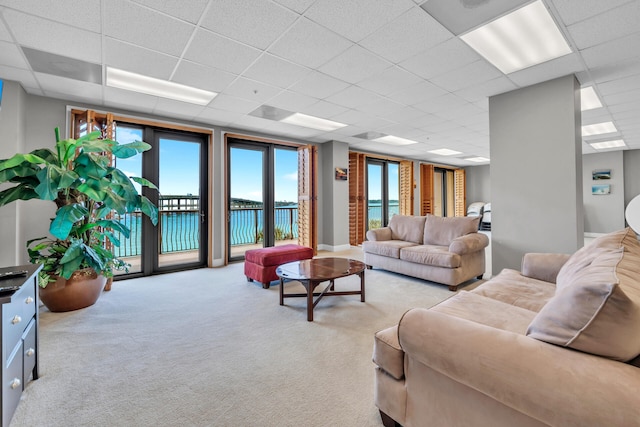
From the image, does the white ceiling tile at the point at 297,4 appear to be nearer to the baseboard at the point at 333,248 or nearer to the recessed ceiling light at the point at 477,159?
the baseboard at the point at 333,248

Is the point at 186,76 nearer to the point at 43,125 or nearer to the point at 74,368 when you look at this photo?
the point at 43,125

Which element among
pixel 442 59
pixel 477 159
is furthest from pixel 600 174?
pixel 442 59

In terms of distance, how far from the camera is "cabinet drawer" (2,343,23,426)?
4.22 feet

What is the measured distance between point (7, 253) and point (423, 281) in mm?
5146

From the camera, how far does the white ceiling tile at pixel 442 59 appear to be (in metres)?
2.65

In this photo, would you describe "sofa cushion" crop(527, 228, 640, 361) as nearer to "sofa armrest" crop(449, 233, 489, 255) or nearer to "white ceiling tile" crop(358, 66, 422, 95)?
"sofa armrest" crop(449, 233, 489, 255)

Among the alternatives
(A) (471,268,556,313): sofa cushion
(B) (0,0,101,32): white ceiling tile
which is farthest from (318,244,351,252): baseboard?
(B) (0,0,101,32): white ceiling tile

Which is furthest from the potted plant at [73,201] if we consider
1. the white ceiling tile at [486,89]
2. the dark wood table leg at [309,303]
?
the white ceiling tile at [486,89]

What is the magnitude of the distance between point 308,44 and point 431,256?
2888mm

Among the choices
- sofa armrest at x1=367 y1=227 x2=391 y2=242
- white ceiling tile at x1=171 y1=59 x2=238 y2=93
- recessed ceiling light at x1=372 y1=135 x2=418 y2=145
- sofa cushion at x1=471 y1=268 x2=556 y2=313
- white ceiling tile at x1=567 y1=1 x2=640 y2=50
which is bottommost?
sofa cushion at x1=471 y1=268 x2=556 y2=313

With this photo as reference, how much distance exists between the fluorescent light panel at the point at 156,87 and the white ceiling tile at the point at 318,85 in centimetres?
120

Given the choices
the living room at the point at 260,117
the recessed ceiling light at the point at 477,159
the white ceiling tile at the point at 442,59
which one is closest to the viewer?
the living room at the point at 260,117

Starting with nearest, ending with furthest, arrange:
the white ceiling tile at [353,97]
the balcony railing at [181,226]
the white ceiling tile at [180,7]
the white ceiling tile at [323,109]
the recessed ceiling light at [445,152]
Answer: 1. the white ceiling tile at [180,7]
2. the white ceiling tile at [353,97]
3. the white ceiling tile at [323,109]
4. the balcony railing at [181,226]
5. the recessed ceiling light at [445,152]

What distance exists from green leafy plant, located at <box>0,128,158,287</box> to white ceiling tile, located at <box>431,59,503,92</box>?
140 inches
